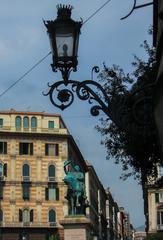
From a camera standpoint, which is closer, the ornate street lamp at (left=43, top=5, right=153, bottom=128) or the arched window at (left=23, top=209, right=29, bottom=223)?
the ornate street lamp at (left=43, top=5, right=153, bottom=128)

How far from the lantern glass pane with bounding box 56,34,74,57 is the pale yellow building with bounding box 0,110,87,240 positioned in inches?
2916

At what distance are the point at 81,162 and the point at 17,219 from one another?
25296 millimetres

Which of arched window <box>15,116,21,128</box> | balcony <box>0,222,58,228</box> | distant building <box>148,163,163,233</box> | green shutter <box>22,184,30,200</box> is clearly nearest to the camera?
balcony <box>0,222,58,228</box>

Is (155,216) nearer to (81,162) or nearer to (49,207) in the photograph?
(81,162)

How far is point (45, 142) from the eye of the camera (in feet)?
282

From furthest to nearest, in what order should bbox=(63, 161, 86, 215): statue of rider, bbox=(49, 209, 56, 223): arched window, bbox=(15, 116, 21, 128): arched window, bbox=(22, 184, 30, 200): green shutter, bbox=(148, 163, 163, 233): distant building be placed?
bbox=(148, 163, 163, 233): distant building → bbox=(15, 116, 21, 128): arched window → bbox=(22, 184, 30, 200): green shutter → bbox=(49, 209, 56, 223): arched window → bbox=(63, 161, 86, 215): statue of rider

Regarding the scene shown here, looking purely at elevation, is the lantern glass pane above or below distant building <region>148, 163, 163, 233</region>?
below

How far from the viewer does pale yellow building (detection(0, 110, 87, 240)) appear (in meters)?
82.0

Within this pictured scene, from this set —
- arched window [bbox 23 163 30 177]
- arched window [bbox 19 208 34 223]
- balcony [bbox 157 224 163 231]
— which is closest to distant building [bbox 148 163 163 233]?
balcony [bbox 157 224 163 231]

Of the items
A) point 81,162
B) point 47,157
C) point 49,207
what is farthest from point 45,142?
point 81,162

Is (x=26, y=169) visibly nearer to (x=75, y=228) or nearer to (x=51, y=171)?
(x=51, y=171)

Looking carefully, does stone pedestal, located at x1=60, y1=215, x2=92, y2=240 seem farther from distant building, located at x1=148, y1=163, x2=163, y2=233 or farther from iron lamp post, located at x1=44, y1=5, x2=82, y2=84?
distant building, located at x1=148, y1=163, x2=163, y2=233

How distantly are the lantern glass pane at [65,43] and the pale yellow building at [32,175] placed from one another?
74.1 metres

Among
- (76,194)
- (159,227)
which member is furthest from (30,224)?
(76,194)
